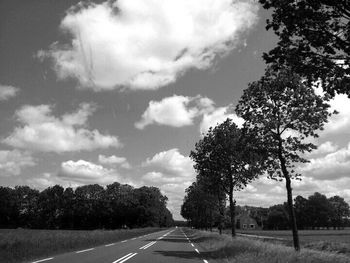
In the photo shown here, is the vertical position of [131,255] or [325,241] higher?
[325,241]

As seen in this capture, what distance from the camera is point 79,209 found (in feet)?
449

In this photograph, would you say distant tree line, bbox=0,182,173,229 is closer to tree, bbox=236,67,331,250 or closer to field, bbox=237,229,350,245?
field, bbox=237,229,350,245

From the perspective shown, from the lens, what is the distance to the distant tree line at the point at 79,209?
136 metres

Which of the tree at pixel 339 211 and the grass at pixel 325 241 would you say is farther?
the tree at pixel 339 211

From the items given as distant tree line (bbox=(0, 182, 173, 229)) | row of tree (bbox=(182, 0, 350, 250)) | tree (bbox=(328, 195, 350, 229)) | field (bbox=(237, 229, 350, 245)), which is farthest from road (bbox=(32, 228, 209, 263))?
tree (bbox=(328, 195, 350, 229))

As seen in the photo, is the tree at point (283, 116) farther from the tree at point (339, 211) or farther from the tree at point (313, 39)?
the tree at point (339, 211)

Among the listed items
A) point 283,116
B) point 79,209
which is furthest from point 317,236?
point 79,209

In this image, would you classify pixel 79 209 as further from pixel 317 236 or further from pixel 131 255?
pixel 131 255

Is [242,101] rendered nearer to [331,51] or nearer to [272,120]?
[272,120]

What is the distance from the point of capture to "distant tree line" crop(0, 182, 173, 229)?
136250 millimetres

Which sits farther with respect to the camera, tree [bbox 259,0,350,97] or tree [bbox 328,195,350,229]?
tree [bbox 328,195,350,229]

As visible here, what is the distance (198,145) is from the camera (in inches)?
1839

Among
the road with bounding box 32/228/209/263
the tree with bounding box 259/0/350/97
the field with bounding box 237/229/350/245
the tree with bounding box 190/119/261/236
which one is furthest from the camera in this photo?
the field with bounding box 237/229/350/245

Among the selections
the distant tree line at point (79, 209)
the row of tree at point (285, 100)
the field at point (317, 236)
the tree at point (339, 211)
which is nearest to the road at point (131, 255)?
the row of tree at point (285, 100)
